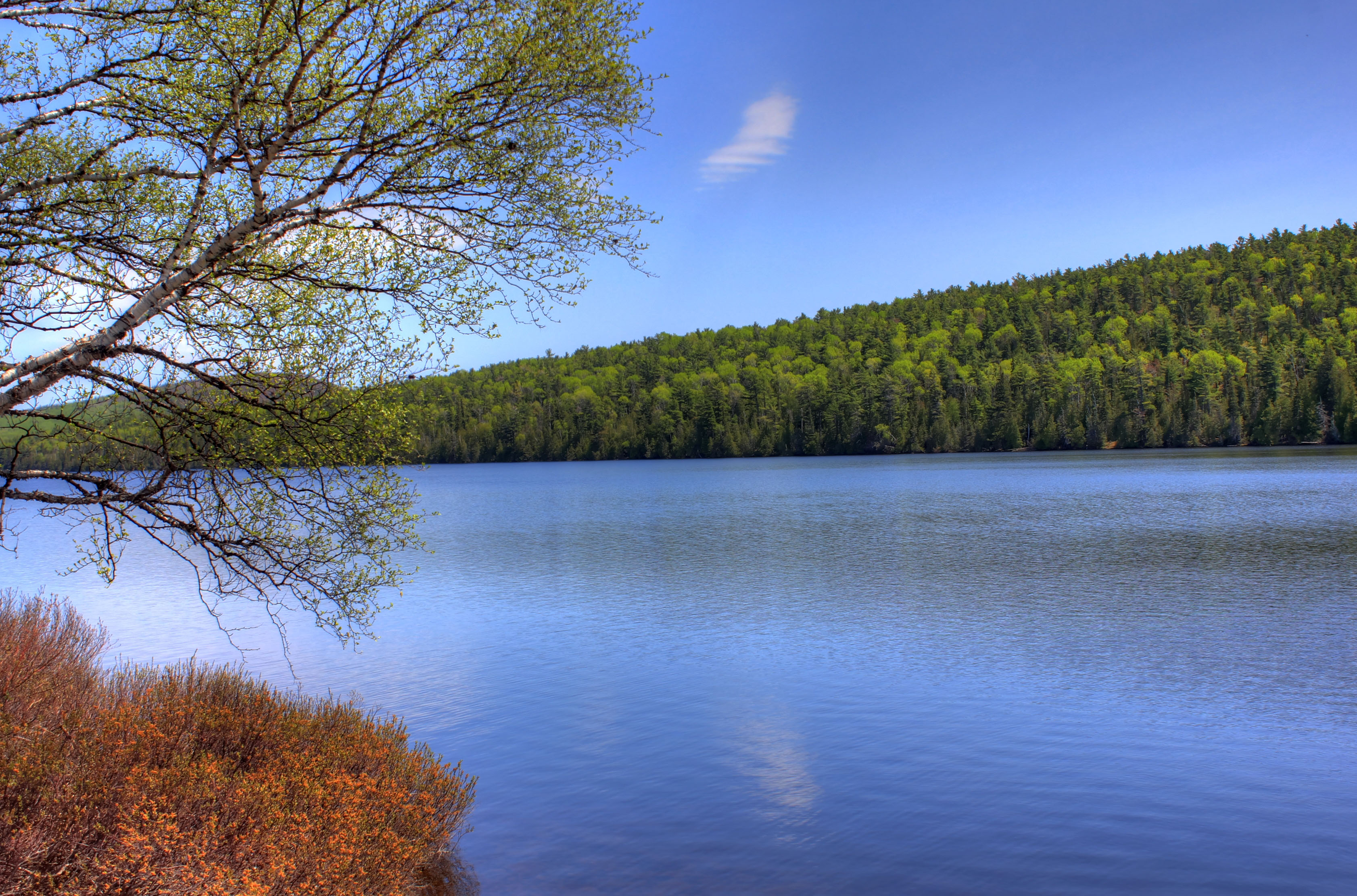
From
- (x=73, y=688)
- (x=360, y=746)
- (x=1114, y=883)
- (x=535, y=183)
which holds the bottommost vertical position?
(x=1114, y=883)

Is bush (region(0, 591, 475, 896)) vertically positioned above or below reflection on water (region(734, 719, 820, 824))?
above

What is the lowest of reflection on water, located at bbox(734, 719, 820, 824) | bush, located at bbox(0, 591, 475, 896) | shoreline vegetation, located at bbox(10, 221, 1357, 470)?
reflection on water, located at bbox(734, 719, 820, 824)

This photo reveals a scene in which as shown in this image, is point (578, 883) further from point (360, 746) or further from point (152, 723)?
point (152, 723)

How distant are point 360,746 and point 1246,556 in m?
29.4

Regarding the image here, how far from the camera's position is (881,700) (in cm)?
1473

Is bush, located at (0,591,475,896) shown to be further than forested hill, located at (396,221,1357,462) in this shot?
No

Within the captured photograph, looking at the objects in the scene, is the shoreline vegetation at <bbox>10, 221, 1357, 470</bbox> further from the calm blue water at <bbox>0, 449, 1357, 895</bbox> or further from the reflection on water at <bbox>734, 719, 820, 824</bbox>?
the reflection on water at <bbox>734, 719, 820, 824</bbox>

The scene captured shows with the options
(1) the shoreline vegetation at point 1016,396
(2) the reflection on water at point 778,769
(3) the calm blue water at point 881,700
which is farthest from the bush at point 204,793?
(1) the shoreline vegetation at point 1016,396

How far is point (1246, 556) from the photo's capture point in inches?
1120

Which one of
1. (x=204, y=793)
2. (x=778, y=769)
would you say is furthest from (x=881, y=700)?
(x=204, y=793)

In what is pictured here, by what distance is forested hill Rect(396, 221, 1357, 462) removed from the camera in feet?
451

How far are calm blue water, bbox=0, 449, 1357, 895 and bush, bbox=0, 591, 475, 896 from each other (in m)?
1.58

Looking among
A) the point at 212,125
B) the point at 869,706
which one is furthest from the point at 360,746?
the point at 869,706

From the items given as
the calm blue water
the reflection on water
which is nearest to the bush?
the calm blue water
